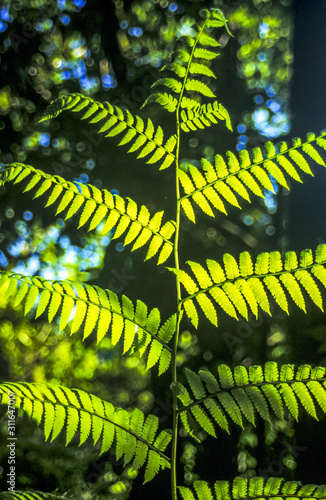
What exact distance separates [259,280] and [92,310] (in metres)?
0.35

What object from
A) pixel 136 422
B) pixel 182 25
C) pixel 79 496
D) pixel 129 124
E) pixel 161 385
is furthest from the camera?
pixel 182 25

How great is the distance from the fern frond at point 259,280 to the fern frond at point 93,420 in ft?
0.86

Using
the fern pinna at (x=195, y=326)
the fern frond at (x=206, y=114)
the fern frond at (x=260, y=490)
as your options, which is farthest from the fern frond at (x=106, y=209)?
the fern frond at (x=260, y=490)

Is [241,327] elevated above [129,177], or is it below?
below

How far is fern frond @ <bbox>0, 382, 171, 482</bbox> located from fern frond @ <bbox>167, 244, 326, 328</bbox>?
0.26 m

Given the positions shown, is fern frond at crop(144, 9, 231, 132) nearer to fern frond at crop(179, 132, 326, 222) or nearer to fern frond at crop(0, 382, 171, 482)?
fern frond at crop(179, 132, 326, 222)

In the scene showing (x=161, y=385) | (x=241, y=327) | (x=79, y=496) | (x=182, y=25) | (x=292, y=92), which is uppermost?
(x=182, y=25)

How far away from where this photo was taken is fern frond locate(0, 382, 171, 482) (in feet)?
2.17

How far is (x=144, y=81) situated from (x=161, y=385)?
142 cm

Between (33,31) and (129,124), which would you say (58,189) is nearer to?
(129,124)

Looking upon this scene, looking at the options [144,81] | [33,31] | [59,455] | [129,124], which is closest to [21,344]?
[59,455]

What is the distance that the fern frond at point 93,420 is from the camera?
0.66 metres

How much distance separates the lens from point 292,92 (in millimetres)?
1607

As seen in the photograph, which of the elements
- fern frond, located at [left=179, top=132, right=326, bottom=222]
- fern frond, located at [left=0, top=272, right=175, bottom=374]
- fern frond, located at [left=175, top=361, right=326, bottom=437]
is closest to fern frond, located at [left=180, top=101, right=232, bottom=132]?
fern frond, located at [left=179, top=132, right=326, bottom=222]
